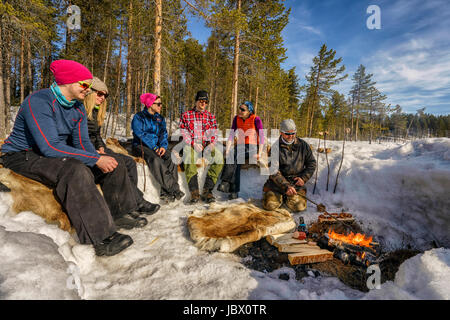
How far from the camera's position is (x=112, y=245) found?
2.09 m

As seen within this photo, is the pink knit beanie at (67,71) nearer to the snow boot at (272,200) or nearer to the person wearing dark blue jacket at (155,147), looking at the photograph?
the person wearing dark blue jacket at (155,147)

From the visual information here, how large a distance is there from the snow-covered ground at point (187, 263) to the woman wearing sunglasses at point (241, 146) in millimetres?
1363

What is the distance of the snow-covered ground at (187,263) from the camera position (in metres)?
1.40

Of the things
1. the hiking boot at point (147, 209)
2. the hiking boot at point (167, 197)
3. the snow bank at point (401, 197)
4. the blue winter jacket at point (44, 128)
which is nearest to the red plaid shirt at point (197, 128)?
the hiking boot at point (167, 197)

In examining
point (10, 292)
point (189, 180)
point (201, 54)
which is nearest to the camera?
point (10, 292)

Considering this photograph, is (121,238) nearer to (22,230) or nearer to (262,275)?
(22,230)

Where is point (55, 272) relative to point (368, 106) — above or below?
below

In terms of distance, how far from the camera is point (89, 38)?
1414 cm

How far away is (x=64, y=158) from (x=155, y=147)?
7.09 ft

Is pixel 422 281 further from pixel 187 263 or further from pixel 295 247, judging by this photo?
pixel 187 263

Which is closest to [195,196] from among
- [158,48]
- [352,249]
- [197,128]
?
[197,128]

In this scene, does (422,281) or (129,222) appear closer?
(422,281)
